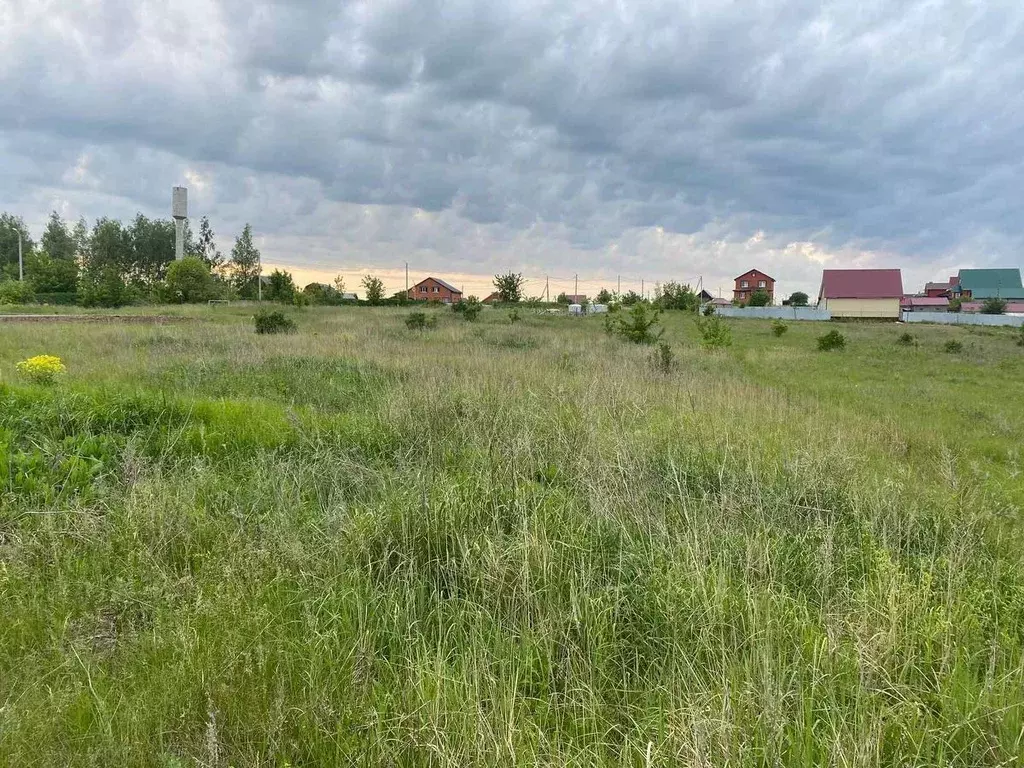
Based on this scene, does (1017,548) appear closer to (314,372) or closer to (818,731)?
(818,731)

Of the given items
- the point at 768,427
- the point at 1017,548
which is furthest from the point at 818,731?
the point at 768,427

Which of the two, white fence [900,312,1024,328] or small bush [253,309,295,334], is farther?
white fence [900,312,1024,328]

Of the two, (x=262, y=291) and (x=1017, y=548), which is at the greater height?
Answer: (x=262, y=291)

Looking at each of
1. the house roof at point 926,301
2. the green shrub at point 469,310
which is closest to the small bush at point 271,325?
the green shrub at point 469,310

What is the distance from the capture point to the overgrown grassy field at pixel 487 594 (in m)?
1.96

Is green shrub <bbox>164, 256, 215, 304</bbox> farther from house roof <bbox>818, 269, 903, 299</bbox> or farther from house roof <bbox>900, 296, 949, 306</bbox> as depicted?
house roof <bbox>900, 296, 949, 306</bbox>

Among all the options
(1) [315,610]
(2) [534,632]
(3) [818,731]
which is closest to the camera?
(3) [818,731]

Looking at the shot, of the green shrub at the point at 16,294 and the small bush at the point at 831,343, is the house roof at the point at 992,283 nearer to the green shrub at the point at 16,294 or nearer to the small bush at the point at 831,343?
the small bush at the point at 831,343

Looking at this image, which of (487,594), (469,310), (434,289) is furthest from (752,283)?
(487,594)

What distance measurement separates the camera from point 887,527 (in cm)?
350

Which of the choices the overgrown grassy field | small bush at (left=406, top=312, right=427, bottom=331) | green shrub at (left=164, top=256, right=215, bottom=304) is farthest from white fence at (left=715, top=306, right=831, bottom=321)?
the overgrown grassy field

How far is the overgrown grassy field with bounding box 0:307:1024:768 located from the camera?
6.44 ft

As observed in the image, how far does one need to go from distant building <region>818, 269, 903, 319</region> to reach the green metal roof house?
2952 cm

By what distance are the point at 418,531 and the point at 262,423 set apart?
3.19m
